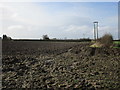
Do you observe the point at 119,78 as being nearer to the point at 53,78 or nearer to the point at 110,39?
the point at 53,78

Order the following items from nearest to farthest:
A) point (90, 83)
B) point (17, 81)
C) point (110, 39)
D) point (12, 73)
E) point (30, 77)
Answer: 1. point (90, 83)
2. point (17, 81)
3. point (30, 77)
4. point (12, 73)
5. point (110, 39)

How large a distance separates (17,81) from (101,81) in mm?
2541

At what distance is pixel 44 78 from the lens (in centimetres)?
548

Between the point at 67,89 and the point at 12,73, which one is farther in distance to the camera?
the point at 12,73

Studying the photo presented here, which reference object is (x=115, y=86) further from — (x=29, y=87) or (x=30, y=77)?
(x=30, y=77)

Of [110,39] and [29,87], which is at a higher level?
[110,39]

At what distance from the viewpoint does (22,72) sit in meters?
6.39

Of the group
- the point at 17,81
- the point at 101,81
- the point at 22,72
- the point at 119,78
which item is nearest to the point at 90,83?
the point at 101,81

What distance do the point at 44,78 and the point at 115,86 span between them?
7.13 ft

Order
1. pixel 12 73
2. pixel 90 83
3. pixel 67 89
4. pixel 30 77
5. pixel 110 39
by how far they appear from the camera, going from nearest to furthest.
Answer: pixel 67 89 < pixel 90 83 < pixel 30 77 < pixel 12 73 < pixel 110 39

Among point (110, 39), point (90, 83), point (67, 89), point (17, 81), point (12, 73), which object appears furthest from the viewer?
point (110, 39)

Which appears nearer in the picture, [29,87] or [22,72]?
[29,87]

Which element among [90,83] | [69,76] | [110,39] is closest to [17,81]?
[69,76]

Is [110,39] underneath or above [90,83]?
above
